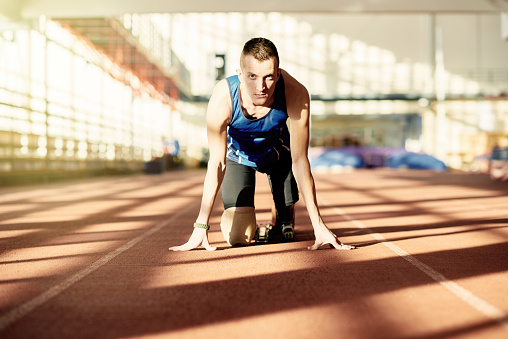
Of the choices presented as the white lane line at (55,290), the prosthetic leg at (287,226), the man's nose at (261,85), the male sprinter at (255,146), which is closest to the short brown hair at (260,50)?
the male sprinter at (255,146)

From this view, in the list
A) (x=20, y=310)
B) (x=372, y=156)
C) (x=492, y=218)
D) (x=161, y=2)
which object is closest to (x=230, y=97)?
(x=20, y=310)

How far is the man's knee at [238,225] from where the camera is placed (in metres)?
4.49

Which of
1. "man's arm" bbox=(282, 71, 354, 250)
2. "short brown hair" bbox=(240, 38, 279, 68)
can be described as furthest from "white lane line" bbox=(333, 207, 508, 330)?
"short brown hair" bbox=(240, 38, 279, 68)

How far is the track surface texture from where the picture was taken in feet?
7.73

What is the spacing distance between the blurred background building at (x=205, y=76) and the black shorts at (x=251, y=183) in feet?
26.5

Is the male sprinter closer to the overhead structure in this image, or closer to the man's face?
the man's face

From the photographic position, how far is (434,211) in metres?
7.42

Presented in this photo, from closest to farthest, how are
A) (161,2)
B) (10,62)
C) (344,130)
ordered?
(161,2) → (10,62) → (344,130)

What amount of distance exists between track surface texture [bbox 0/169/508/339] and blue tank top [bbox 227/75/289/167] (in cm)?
72

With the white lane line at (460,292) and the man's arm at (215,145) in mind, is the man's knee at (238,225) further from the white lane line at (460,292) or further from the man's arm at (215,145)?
the white lane line at (460,292)

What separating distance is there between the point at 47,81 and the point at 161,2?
5.81 m

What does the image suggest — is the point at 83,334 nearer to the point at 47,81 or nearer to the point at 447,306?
the point at 447,306

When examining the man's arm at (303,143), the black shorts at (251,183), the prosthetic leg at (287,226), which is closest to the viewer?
the man's arm at (303,143)

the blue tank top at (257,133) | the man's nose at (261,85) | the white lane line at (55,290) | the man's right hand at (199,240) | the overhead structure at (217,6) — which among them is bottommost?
the white lane line at (55,290)
